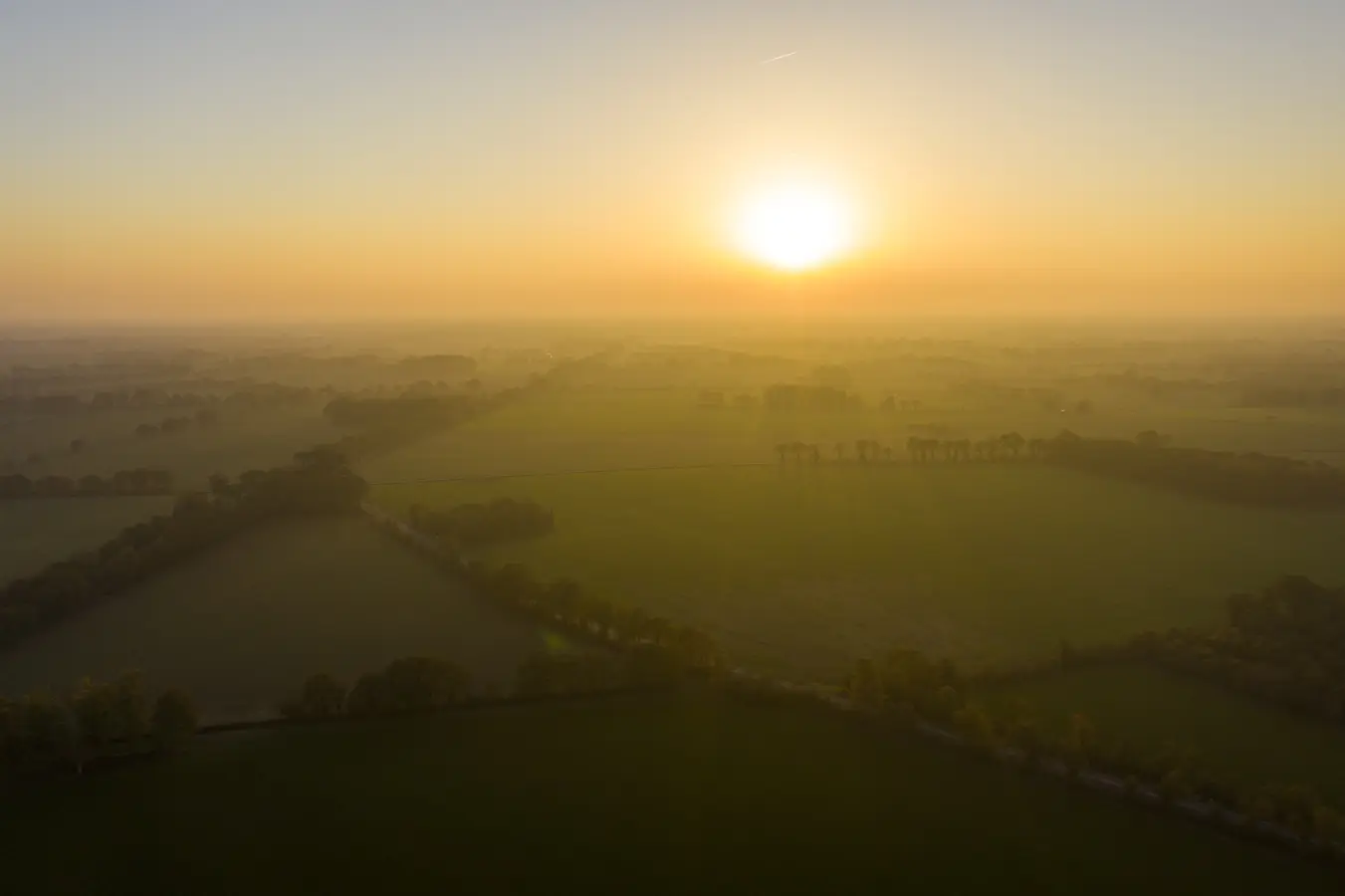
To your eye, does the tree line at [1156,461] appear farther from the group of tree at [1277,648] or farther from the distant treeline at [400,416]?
the distant treeline at [400,416]

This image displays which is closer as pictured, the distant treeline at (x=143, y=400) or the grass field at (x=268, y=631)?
the grass field at (x=268, y=631)

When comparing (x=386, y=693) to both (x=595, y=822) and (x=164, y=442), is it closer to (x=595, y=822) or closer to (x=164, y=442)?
(x=595, y=822)

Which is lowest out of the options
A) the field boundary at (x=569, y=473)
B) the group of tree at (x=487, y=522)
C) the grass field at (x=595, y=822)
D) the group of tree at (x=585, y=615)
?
the grass field at (x=595, y=822)

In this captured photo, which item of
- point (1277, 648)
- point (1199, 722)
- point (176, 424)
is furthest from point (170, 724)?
point (176, 424)

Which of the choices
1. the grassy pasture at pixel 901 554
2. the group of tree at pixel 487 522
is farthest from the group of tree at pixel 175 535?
the group of tree at pixel 487 522

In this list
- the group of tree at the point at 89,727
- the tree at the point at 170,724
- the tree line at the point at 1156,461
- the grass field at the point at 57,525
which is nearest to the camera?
the group of tree at the point at 89,727

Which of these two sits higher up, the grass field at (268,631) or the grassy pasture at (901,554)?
the grassy pasture at (901,554)

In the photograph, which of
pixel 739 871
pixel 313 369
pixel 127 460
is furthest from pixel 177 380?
pixel 739 871
